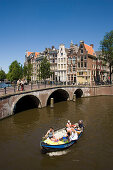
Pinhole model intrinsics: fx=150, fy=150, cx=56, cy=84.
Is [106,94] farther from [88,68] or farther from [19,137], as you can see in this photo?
[19,137]

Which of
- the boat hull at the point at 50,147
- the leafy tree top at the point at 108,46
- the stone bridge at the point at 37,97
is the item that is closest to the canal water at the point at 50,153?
the boat hull at the point at 50,147

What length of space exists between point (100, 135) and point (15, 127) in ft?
29.1

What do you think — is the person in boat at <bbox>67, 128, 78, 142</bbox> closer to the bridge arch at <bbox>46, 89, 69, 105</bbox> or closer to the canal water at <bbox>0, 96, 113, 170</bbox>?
the canal water at <bbox>0, 96, 113, 170</bbox>

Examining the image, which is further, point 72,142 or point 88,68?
point 88,68

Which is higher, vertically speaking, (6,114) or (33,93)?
(33,93)

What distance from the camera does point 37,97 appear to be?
24.0 meters

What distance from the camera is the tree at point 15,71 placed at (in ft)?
187

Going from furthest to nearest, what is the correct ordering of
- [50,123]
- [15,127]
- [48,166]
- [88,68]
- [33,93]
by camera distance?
[88,68], [33,93], [50,123], [15,127], [48,166]

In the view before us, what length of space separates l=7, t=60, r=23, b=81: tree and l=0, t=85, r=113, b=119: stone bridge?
85.2ft

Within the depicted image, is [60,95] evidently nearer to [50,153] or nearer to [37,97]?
[37,97]

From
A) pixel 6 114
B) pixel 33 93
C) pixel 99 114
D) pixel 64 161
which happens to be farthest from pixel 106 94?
pixel 64 161

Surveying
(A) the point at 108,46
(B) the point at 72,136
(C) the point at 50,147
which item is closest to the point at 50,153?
(C) the point at 50,147

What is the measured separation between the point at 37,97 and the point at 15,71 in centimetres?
3588

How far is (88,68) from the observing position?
4694 cm
